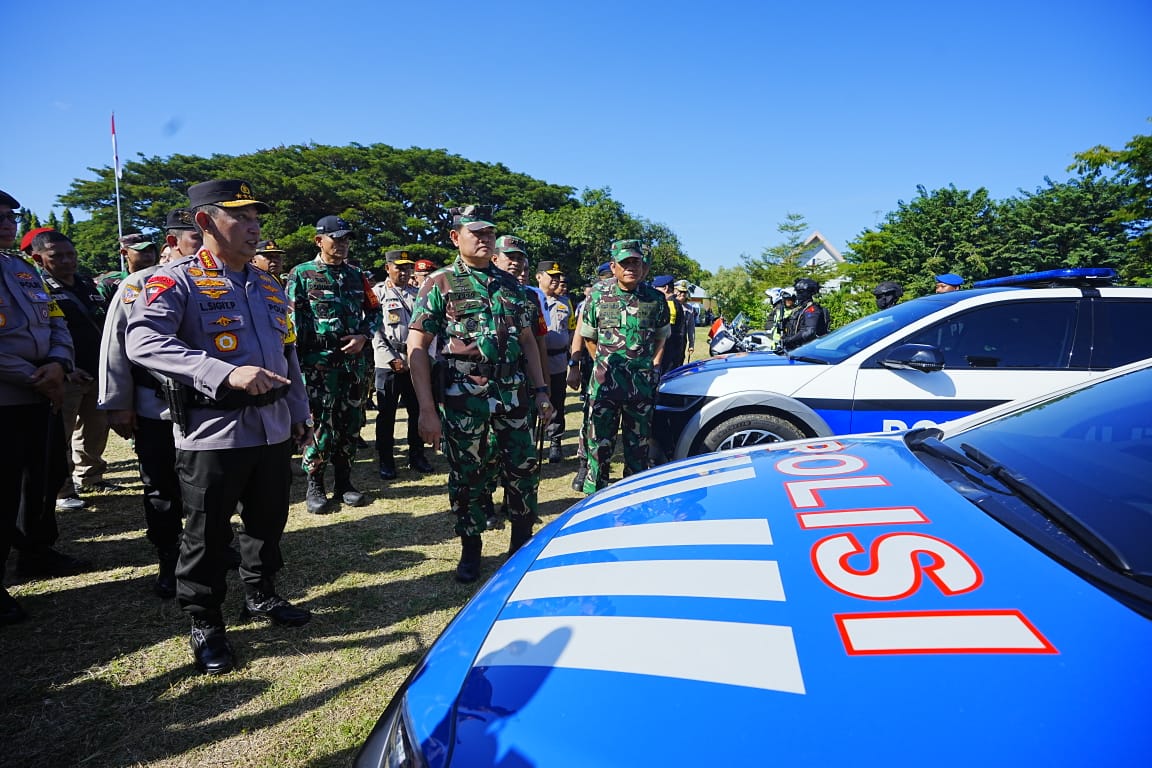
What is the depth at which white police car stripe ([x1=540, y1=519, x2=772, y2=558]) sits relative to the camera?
1.42 m

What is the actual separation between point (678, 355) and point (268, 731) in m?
6.49

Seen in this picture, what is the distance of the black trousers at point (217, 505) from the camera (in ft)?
7.79

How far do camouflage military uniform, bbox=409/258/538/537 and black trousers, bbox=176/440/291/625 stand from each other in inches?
35.0

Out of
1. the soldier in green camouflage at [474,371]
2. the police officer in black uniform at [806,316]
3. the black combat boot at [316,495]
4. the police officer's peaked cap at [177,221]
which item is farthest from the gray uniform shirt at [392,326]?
the police officer in black uniform at [806,316]

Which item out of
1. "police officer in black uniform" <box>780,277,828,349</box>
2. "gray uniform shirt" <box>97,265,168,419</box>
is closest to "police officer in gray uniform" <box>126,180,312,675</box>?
"gray uniform shirt" <box>97,265,168,419</box>

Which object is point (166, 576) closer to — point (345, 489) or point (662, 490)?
point (345, 489)

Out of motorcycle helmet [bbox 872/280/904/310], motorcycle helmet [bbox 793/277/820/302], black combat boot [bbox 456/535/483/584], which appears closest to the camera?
black combat boot [bbox 456/535/483/584]

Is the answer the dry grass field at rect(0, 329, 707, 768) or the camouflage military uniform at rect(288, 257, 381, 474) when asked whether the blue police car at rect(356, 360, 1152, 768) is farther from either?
the camouflage military uniform at rect(288, 257, 381, 474)

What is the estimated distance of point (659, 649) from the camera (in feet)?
3.51

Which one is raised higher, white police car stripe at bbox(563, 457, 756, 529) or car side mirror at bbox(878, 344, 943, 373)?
car side mirror at bbox(878, 344, 943, 373)

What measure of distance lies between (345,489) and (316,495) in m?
0.25

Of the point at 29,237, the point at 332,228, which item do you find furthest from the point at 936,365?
the point at 29,237

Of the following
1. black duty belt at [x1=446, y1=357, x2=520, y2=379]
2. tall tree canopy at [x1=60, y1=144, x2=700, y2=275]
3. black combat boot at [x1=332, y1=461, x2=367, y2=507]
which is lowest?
black combat boot at [x1=332, y1=461, x2=367, y2=507]

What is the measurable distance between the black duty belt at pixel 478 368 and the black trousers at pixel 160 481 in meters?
1.55
